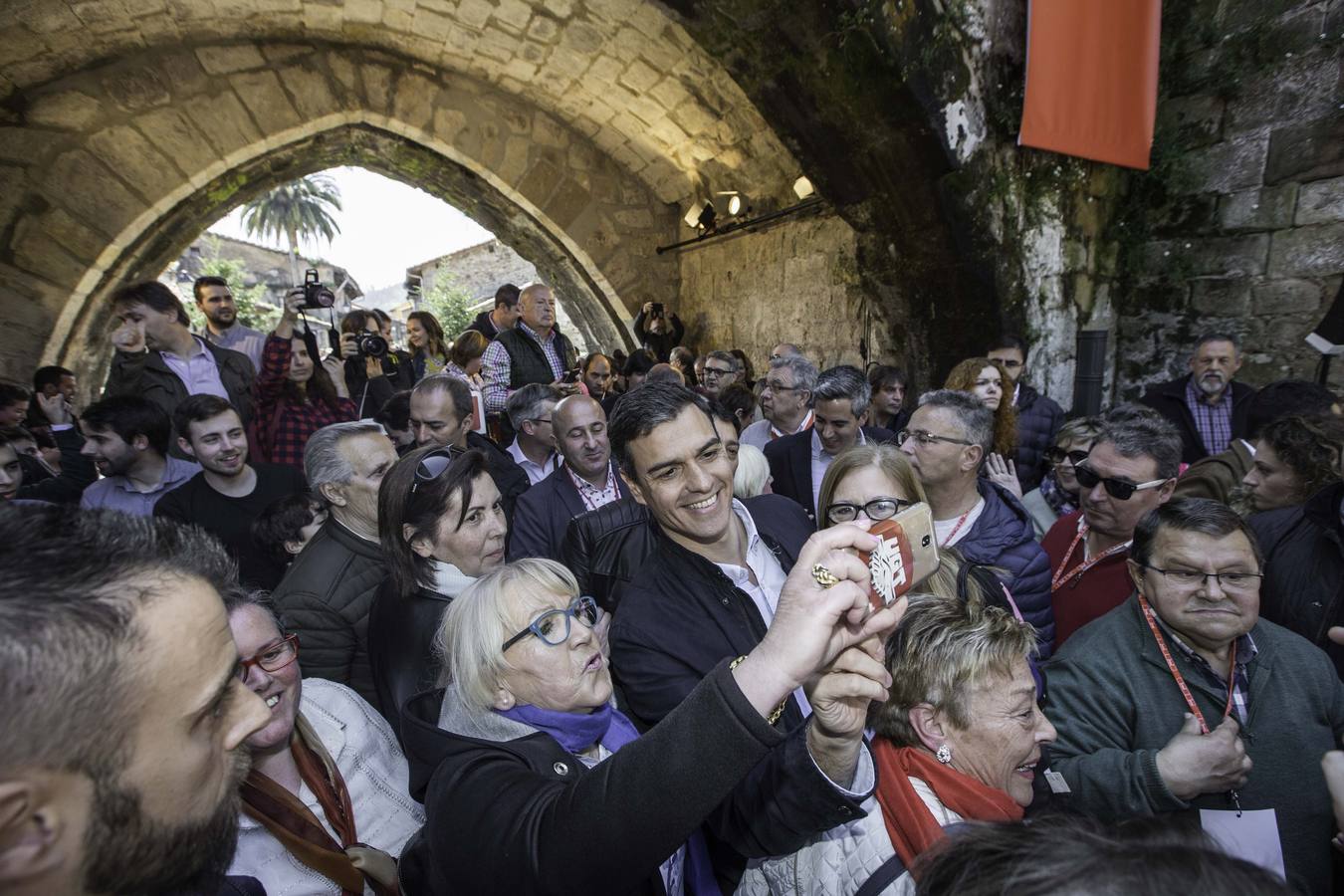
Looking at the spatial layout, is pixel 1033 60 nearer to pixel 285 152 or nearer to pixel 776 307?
pixel 776 307

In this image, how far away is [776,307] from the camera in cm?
804

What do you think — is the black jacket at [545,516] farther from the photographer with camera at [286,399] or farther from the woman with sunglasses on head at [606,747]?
the photographer with camera at [286,399]

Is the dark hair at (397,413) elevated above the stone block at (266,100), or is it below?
below

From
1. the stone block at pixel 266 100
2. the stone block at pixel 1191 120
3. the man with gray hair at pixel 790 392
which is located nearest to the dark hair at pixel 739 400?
the man with gray hair at pixel 790 392

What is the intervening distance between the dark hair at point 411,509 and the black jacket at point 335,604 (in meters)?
0.15

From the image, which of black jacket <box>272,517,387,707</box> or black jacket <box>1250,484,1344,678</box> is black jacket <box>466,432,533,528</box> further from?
black jacket <box>1250,484,1344,678</box>

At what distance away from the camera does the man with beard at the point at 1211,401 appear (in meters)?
4.21

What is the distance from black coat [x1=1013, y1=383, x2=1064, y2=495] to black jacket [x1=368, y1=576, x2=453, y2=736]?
349 cm

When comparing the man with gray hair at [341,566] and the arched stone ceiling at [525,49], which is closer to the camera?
the man with gray hair at [341,566]

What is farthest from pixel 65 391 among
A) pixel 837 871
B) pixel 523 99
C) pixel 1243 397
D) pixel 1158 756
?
pixel 1243 397

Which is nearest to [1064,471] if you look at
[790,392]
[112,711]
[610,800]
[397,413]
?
[790,392]

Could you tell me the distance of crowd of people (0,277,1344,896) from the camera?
2.20 ft

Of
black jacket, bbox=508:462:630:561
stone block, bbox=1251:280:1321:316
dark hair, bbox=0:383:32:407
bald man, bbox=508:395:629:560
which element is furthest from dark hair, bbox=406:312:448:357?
stone block, bbox=1251:280:1321:316

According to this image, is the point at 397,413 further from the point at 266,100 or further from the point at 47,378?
the point at 266,100
